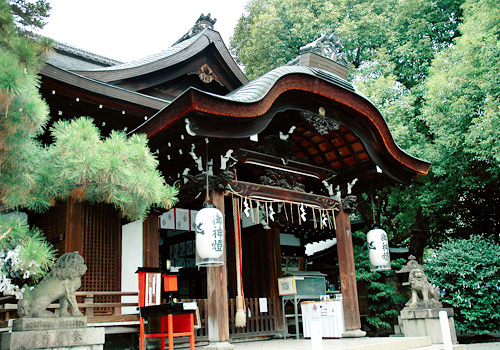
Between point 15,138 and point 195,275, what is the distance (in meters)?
9.50

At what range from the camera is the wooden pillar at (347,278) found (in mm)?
9000

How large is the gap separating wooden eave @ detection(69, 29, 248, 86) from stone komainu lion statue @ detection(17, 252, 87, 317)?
180 inches

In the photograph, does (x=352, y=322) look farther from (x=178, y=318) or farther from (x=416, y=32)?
(x=416, y=32)

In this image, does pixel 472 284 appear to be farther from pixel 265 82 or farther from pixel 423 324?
pixel 265 82

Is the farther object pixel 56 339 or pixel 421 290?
pixel 421 290

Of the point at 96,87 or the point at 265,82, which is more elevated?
the point at 96,87

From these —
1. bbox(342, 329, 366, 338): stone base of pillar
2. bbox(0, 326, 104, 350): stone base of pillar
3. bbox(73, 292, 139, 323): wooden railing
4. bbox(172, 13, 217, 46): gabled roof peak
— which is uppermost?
bbox(172, 13, 217, 46): gabled roof peak

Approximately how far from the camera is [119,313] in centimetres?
771

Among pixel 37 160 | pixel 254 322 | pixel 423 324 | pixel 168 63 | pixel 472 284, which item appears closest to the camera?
pixel 37 160

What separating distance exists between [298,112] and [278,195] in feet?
5.41

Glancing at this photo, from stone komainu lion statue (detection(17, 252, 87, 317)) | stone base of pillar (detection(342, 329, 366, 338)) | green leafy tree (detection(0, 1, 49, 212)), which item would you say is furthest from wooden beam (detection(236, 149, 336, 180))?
green leafy tree (detection(0, 1, 49, 212))

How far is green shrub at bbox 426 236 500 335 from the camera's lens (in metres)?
11.4

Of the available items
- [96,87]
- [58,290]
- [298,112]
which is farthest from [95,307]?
[298,112]

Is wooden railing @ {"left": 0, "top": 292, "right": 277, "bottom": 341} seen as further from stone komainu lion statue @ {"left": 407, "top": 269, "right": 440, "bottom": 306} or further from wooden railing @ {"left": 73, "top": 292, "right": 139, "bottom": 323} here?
stone komainu lion statue @ {"left": 407, "top": 269, "right": 440, "bottom": 306}
